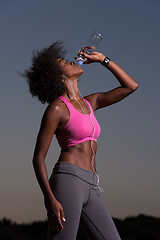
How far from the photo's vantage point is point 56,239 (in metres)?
2.72

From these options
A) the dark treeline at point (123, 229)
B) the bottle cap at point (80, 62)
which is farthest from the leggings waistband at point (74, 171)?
the dark treeline at point (123, 229)

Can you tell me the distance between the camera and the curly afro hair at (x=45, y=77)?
3221 millimetres

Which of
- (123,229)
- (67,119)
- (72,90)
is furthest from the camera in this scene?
(123,229)

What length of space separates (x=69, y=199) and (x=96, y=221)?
0.30 metres

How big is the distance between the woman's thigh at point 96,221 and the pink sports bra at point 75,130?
1.36 ft

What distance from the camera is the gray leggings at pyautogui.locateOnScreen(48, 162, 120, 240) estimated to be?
2.75 metres

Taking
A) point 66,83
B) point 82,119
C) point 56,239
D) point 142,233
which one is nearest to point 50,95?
point 66,83

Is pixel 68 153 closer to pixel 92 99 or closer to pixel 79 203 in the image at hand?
pixel 79 203

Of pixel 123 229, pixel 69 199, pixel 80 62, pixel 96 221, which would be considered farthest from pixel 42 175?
pixel 123 229

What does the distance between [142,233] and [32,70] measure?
248 inches

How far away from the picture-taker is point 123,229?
8.74 metres

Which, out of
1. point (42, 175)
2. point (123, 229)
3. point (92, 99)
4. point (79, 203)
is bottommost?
point (123, 229)

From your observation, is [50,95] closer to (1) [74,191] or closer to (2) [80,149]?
(2) [80,149]

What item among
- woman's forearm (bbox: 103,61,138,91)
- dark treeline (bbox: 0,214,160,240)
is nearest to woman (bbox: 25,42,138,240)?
woman's forearm (bbox: 103,61,138,91)
